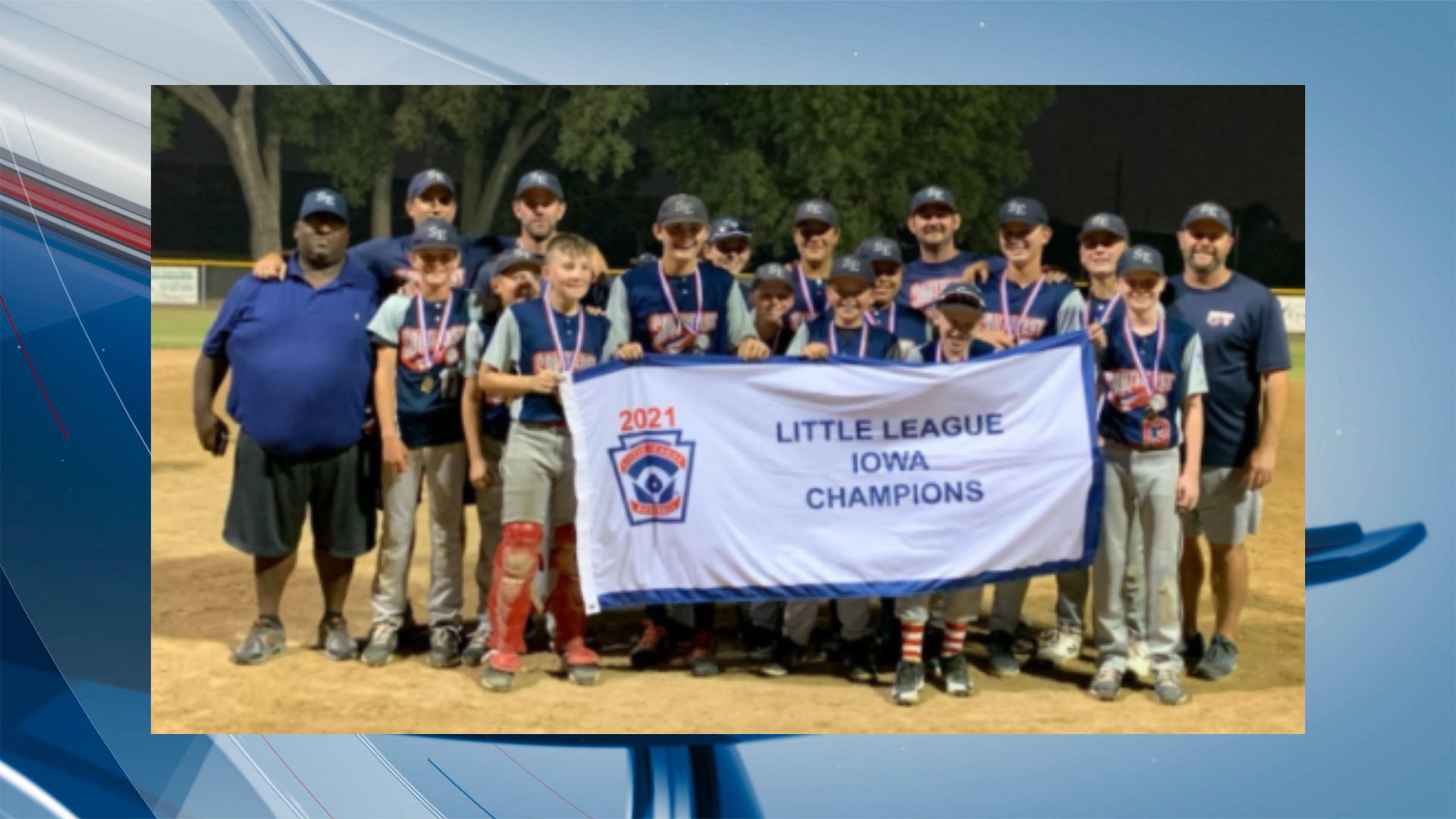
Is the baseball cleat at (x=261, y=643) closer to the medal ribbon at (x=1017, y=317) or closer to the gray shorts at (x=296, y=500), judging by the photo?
the gray shorts at (x=296, y=500)

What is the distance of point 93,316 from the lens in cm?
562

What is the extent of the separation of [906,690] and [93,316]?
3.45 meters

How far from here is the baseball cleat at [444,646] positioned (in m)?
5.57

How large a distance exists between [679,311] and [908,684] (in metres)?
1.62

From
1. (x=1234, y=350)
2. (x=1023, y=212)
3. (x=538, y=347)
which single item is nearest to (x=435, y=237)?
(x=538, y=347)

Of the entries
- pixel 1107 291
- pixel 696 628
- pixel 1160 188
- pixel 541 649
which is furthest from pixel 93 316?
pixel 1160 188

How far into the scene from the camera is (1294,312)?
759cm

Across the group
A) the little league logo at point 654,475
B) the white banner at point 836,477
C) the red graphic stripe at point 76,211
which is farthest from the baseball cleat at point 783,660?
the red graphic stripe at point 76,211

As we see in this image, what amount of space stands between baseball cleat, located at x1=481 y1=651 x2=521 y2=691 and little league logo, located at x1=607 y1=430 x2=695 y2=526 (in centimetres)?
70

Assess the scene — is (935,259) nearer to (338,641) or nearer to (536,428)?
(536,428)

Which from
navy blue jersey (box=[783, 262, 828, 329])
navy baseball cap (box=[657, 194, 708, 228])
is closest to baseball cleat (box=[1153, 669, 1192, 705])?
navy blue jersey (box=[783, 262, 828, 329])

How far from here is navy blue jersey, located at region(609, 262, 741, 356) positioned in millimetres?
5359

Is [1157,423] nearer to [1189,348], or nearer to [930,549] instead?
[1189,348]

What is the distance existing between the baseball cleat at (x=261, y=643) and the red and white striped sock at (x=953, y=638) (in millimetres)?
2638
